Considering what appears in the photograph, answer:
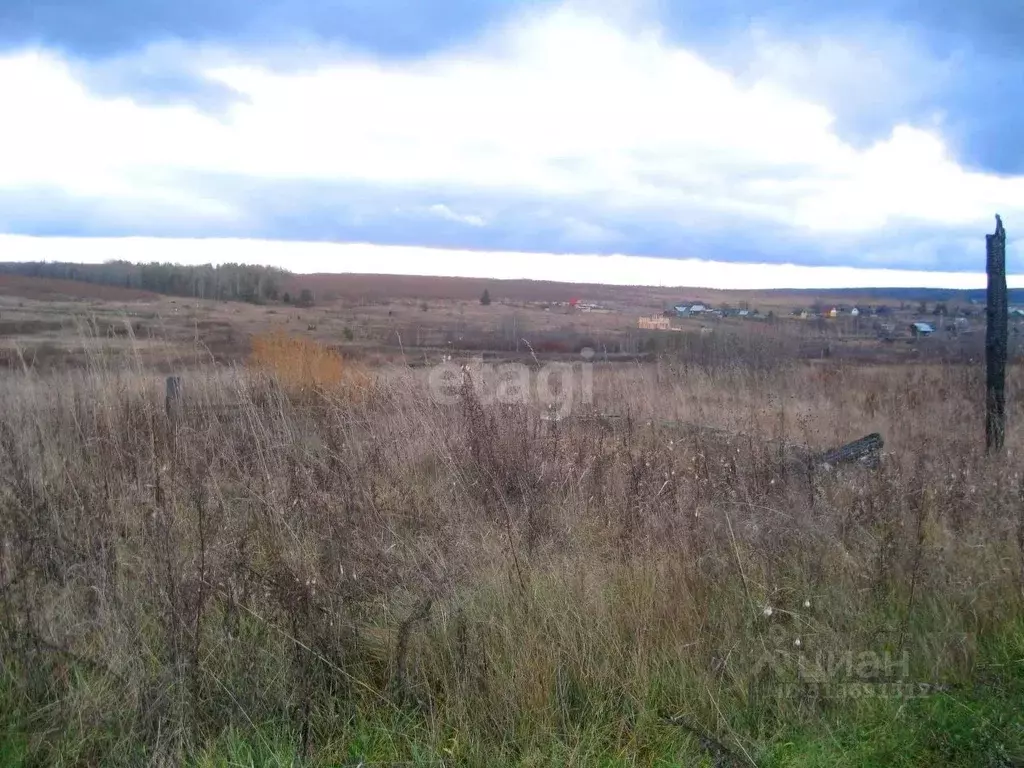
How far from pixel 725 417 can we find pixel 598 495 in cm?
442

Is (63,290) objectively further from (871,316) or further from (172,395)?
(871,316)

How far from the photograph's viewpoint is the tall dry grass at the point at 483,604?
2.92m

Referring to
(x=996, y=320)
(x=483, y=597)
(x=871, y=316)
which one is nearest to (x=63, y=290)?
(x=483, y=597)

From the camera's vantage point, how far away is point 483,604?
357cm

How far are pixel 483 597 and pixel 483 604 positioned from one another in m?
0.04

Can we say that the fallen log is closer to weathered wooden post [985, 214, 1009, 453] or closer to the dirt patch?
weathered wooden post [985, 214, 1009, 453]

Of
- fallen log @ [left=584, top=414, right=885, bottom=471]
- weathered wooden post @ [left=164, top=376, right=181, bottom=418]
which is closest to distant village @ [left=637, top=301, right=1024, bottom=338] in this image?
fallen log @ [left=584, top=414, right=885, bottom=471]

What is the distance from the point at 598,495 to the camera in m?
5.02

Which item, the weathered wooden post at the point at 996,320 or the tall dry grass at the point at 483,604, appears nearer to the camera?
the tall dry grass at the point at 483,604

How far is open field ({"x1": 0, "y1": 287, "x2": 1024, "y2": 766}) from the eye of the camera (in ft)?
9.59
